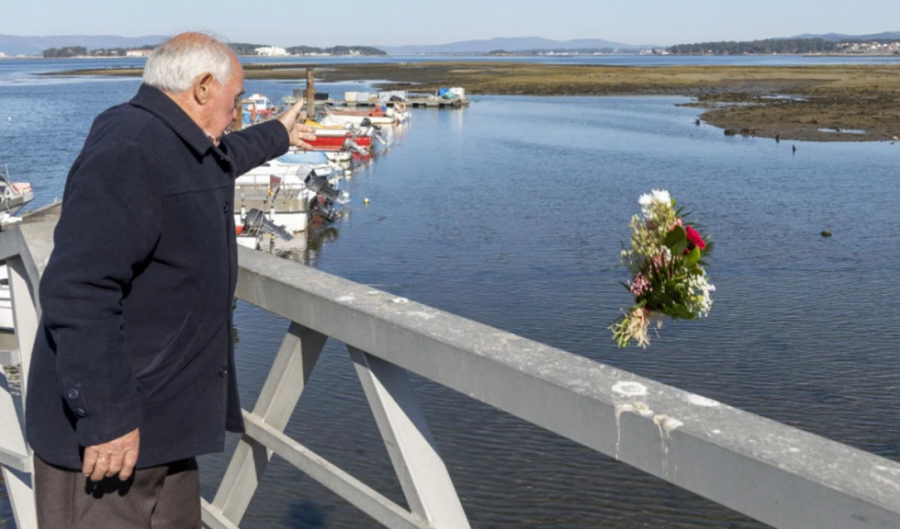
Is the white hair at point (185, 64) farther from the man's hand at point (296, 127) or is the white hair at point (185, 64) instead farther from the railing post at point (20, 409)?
the railing post at point (20, 409)

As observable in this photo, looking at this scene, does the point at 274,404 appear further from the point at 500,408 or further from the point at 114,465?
the point at 500,408

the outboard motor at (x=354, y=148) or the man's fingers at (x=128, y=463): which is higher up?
the man's fingers at (x=128, y=463)

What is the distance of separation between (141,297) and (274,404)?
46 cm

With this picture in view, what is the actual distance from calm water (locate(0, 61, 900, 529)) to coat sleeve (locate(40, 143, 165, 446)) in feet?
23.7

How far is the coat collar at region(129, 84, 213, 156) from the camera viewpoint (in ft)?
→ 7.68

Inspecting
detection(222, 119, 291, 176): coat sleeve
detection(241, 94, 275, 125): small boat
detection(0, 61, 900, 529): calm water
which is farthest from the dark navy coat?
detection(241, 94, 275, 125): small boat

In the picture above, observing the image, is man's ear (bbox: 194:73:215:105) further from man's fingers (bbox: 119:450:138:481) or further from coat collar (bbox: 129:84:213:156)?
man's fingers (bbox: 119:450:138:481)

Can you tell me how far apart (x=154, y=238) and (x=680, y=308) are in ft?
6.79

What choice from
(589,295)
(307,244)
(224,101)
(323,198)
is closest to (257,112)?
(323,198)

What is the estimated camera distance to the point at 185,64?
7.87ft

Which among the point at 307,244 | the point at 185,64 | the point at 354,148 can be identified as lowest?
the point at 307,244

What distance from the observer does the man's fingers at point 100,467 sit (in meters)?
2.26

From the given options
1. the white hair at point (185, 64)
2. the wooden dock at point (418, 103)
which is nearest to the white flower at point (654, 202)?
the white hair at point (185, 64)

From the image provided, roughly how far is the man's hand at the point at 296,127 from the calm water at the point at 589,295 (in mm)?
6171
